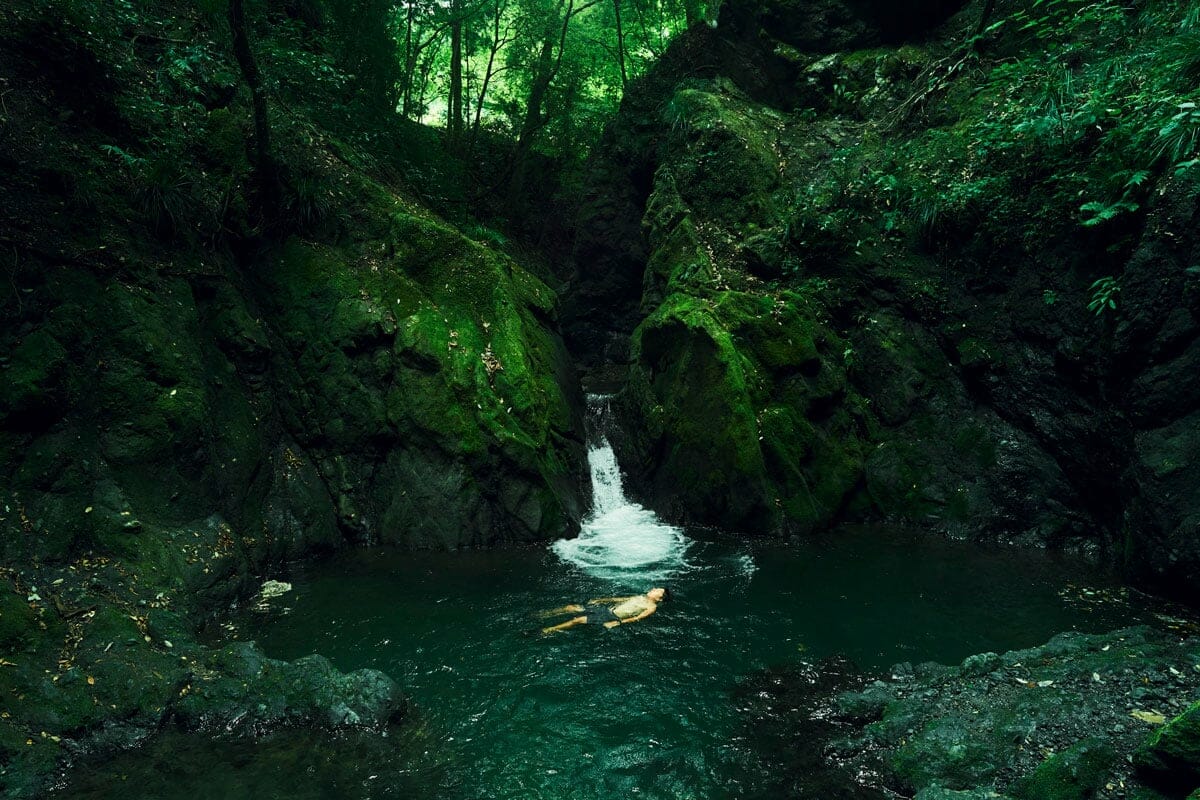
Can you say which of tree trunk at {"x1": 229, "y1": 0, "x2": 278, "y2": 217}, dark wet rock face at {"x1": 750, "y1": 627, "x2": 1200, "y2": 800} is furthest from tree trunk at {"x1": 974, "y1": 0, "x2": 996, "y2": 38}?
tree trunk at {"x1": 229, "y1": 0, "x2": 278, "y2": 217}

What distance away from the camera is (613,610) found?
689 cm

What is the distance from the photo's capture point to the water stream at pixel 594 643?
430cm

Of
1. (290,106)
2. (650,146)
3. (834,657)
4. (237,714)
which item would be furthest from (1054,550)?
(290,106)

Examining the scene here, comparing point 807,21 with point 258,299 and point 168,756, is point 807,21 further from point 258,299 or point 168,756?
point 168,756

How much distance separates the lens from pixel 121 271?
23.6 ft

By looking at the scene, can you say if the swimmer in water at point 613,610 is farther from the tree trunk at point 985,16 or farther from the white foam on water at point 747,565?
the tree trunk at point 985,16

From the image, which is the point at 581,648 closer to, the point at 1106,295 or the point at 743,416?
the point at 743,416

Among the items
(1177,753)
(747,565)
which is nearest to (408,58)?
(747,565)

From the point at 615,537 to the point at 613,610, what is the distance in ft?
8.35

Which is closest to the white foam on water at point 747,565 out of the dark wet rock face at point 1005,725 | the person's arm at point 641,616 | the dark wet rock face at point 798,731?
the person's arm at point 641,616

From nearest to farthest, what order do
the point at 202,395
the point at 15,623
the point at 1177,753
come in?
the point at 1177,753, the point at 15,623, the point at 202,395

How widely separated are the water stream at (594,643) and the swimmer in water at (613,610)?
0.49 feet

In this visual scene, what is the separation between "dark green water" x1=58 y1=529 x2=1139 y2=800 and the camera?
4.29 m

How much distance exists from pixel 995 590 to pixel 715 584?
3279 mm
